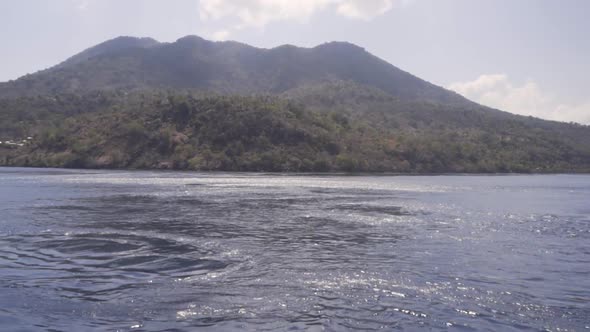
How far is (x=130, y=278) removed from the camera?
20.4 meters

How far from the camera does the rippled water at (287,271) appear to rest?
→ 16.2 metres

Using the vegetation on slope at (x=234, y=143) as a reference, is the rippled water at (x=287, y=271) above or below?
below

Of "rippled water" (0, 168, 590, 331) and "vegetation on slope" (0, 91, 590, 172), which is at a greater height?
"vegetation on slope" (0, 91, 590, 172)

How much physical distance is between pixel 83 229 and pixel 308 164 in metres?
104

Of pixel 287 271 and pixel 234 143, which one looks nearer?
pixel 287 271

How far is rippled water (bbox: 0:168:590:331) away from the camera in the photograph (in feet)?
53.1

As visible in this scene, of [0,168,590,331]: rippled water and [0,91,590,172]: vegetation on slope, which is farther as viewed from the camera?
[0,91,590,172]: vegetation on slope

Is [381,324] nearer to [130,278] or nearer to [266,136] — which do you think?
[130,278]

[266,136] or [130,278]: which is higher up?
[266,136]

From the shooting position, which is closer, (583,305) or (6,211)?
(583,305)

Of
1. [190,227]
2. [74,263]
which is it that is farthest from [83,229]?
[74,263]

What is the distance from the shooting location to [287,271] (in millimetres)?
21906

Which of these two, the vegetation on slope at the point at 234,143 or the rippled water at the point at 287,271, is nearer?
the rippled water at the point at 287,271

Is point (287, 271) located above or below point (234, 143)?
below
